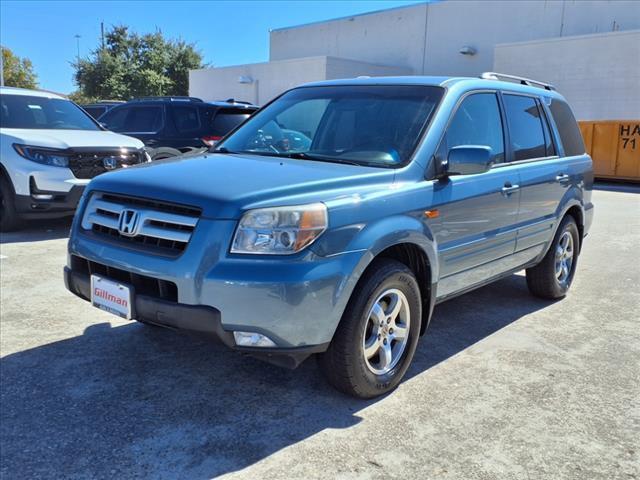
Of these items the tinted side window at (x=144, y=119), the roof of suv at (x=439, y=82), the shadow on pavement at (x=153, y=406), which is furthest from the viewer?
the tinted side window at (x=144, y=119)

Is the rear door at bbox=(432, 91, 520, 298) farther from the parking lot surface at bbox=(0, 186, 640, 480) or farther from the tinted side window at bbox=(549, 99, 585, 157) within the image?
the tinted side window at bbox=(549, 99, 585, 157)

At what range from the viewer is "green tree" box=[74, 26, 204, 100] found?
42.5m

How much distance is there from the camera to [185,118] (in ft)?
32.2

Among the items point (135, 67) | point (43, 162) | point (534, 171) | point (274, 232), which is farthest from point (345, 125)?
point (135, 67)

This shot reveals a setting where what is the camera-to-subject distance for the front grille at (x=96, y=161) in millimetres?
7480

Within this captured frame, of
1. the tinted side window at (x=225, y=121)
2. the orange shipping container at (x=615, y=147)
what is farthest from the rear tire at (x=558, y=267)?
the orange shipping container at (x=615, y=147)

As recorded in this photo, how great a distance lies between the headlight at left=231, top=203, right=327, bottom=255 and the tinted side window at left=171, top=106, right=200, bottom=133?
7.28m

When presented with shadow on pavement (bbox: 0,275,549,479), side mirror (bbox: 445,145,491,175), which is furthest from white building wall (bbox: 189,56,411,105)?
shadow on pavement (bbox: 0,275,549,479)

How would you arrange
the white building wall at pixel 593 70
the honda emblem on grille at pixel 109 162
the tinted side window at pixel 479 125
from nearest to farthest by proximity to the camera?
the tinted side window at pixel 479 125, the honda emblem on grille at pixel 109 162, the white building wall at pixel 593 70

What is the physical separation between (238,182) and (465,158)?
1.42 metres

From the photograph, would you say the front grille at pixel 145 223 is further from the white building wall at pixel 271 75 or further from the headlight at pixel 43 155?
the white building wall at pixel 271 75

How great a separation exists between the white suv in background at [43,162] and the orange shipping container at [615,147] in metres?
14.7

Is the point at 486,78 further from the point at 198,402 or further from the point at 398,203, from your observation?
the point at 198,402

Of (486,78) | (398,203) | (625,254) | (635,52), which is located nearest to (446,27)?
(635,52)
